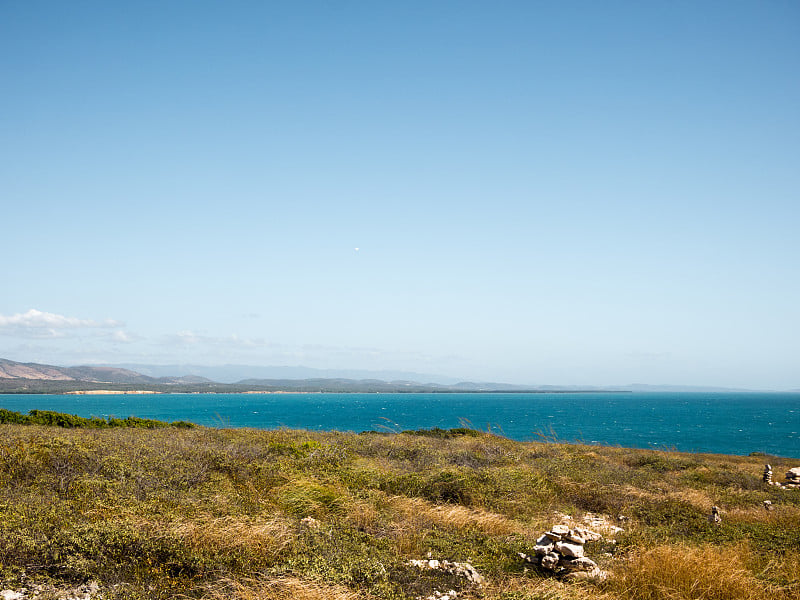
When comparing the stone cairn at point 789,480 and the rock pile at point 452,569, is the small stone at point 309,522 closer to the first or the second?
the rock pile at point 452,569

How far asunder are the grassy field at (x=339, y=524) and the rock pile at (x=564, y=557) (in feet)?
0.60

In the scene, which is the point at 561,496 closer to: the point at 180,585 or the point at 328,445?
the point at 328,445

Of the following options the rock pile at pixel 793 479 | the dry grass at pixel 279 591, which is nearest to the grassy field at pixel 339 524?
the dry grass at pixel 279 591

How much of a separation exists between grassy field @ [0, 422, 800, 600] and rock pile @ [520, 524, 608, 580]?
0.60 ft

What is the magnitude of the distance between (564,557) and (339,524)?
→ 4.15 metres

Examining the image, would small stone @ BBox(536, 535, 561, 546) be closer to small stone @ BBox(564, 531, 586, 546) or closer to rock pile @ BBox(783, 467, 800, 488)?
small stone @ BBox(564, 531, 586, 546)

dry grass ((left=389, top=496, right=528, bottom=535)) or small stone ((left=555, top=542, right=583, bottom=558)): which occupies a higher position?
small stone ((left=555, top=542, right=583, bottom=558))

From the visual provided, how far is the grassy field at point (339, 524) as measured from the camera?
7051 mm

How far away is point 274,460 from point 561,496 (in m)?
8.44

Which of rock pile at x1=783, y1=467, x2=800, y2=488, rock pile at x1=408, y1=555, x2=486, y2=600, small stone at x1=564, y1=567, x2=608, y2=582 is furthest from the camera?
rock pile at x1=783, y1=467, x2=800, y2=488

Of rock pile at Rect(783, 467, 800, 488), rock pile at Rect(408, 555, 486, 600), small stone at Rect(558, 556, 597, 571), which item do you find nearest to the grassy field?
rock pile at Rect(408, 555, 486, 600)

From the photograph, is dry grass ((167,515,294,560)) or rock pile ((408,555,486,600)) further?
dry grass ((167,515,294,560))

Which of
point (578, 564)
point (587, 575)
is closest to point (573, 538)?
point (578, 564)

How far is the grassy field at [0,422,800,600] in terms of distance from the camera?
23.1 ft
